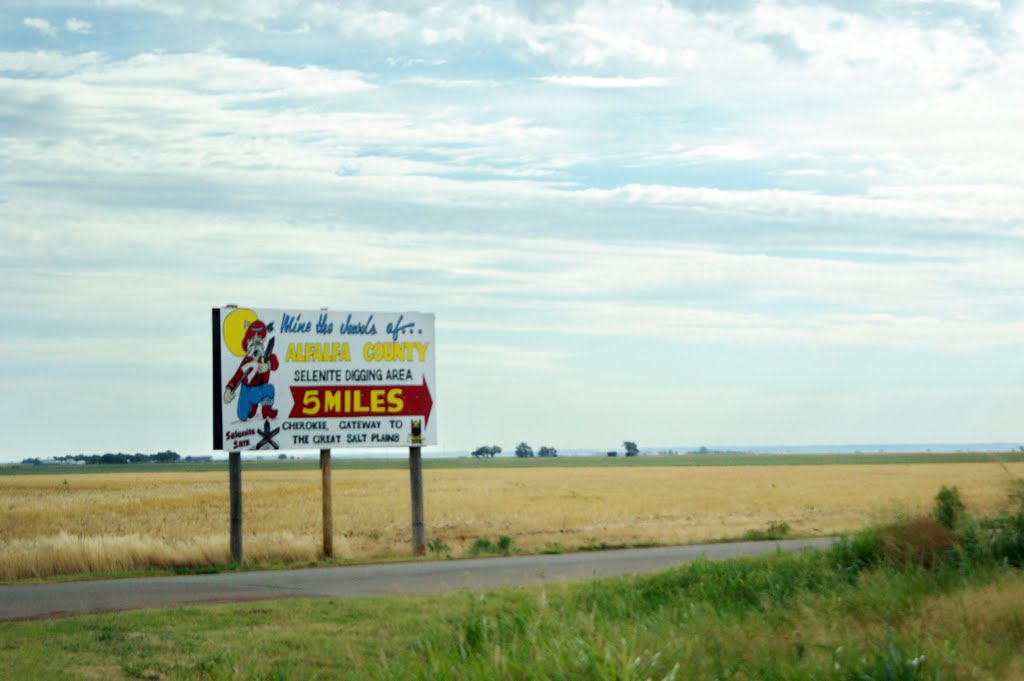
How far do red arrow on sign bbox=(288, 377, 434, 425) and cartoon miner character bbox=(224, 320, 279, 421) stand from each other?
0.56 meters

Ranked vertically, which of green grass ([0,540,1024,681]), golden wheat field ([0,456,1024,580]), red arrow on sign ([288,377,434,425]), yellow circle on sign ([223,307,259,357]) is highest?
yellow circle on sign ([223,307,259,357])

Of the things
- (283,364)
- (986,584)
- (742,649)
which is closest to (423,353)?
(283,364)

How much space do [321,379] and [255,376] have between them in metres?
1.36

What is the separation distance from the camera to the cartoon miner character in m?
22.3

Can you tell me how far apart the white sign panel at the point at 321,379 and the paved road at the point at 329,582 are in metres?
3.29

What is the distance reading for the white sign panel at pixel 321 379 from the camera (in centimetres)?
2225

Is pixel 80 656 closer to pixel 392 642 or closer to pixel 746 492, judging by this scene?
pixel 392 642

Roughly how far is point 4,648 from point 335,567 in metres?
9.33

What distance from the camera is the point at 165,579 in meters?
18.6

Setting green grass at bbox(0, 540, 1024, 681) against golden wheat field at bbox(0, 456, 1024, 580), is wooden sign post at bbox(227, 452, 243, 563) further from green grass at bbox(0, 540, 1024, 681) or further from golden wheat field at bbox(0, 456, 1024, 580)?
green grass at bbox(0, 540, 1024, 681)

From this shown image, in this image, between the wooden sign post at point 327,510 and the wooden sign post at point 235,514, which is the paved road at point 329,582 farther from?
the wooden sign post at point 327,510

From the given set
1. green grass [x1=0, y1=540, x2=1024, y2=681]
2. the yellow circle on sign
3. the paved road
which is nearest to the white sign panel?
the yellow circle on sign

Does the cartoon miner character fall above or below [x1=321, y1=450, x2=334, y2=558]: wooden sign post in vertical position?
above

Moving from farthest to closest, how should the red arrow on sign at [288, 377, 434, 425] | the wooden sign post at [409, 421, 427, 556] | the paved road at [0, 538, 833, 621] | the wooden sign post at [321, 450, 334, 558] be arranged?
the wooden sign post at [409, 421, 427, 556] → the red arrow on sign at [288, 377, 434, 425] → the wooden sign post at [321, 450, 334, 558] → the paved road at [0, 538, 833, 621]
